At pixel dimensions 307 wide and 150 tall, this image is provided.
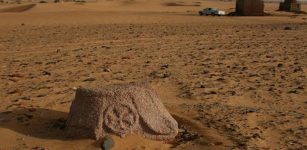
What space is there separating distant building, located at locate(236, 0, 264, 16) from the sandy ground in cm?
1447

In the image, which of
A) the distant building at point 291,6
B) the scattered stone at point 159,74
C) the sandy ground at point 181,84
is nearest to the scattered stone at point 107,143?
the sandy ground at point 181,84

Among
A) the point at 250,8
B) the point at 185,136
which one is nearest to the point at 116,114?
the point at 185,136

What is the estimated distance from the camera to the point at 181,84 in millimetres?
8625

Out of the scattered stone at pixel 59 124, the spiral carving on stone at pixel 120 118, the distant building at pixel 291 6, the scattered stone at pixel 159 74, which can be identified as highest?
the spiral carving on stone at pixel 120 118

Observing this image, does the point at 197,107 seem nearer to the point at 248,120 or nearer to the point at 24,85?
the point at 248,120

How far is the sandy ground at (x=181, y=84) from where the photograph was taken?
19.5ft

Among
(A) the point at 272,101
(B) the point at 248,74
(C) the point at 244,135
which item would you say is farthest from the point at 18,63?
(C) the point at 244,135

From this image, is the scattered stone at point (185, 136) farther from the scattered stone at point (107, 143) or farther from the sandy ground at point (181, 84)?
the scattered stone at point (107, 143)

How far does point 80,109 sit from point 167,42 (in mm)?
9361

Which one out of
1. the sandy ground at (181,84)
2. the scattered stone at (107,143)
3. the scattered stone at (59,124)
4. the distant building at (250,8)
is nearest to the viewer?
the scattered stone at (107,143)

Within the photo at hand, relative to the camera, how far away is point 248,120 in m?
6.50

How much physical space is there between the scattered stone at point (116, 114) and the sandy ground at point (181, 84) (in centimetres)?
11

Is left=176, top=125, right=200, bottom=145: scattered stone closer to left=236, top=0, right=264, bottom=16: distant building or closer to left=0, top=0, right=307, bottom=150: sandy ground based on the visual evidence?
left=0, top=0, right=307, bottom=150: sandy ground

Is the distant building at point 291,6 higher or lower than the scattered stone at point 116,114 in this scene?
lower
